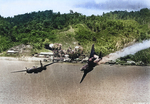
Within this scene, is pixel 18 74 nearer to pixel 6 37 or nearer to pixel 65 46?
pixel 6 37

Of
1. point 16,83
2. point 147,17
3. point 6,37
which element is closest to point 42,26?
point 6,37

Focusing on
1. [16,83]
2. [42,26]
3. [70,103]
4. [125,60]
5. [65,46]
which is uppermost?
[42,26]

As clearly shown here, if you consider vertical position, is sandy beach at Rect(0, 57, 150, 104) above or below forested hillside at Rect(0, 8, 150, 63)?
below

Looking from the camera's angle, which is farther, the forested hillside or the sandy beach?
the sandy beach

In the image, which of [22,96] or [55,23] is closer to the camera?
[22,96]

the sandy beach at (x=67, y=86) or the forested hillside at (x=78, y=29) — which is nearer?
Answer: the forested hillside at (x=78, y=29)

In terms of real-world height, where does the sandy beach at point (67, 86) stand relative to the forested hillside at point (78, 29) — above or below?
below
